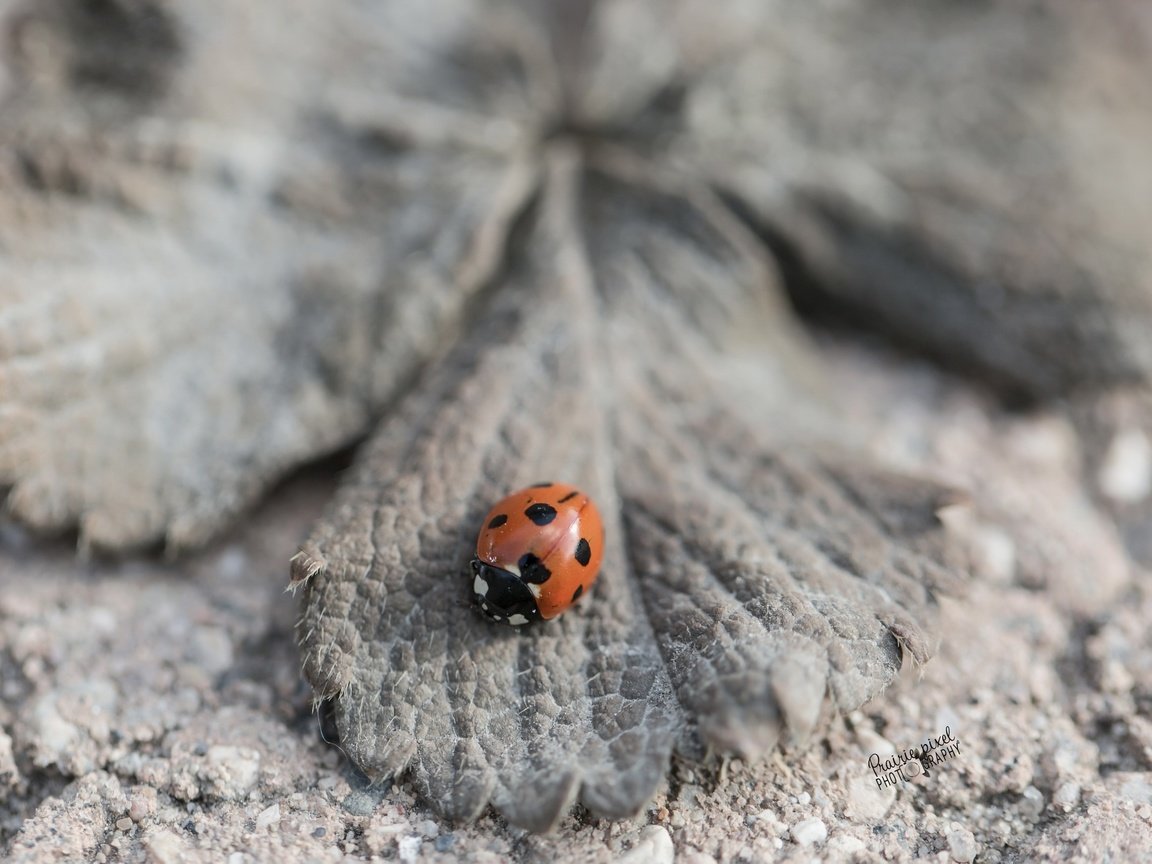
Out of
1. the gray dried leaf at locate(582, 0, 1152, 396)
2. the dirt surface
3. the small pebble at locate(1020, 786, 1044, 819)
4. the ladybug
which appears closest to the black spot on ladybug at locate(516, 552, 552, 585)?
the ladybug

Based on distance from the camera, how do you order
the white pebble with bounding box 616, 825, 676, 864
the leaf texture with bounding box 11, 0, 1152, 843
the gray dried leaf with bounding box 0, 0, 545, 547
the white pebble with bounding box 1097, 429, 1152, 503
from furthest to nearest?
the white pebble with bounding box 1097, 429, 1152, 503, the gray dried leaf with bounding box 0, 0, 545, 547, the leaf texture with bounding box 11, 0, 1152, 843, the white pebble with bounding box 616, 825, 676, 864

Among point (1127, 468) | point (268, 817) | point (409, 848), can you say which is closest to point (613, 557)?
point (409, 848)

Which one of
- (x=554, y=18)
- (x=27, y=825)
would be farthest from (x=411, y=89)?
(x=27, y=825)

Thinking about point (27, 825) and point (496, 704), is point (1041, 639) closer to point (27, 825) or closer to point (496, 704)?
point (496, 704)

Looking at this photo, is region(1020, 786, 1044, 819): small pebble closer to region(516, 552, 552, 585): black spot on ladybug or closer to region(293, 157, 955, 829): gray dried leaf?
region(293, 157, 955, 829): gray dried leaf

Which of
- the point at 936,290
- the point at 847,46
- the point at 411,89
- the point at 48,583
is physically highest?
the point at 847,46

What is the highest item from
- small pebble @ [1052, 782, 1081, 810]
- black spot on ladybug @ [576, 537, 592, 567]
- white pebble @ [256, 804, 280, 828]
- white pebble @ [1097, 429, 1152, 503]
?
white pebble @ [1097, 429, 1152, 503]

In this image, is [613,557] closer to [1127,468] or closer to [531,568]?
[531,568]
